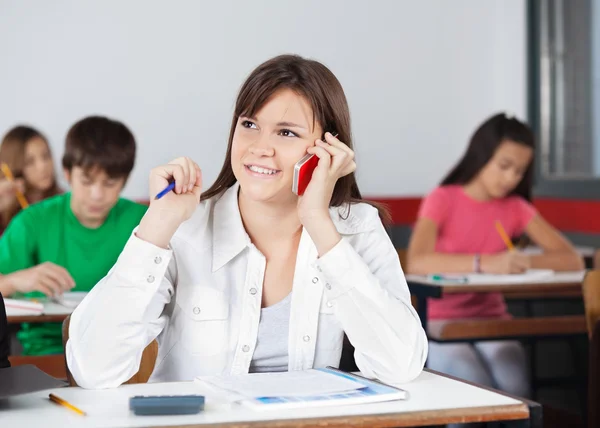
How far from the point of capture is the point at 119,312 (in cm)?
168

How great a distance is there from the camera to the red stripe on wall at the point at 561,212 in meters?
4.62

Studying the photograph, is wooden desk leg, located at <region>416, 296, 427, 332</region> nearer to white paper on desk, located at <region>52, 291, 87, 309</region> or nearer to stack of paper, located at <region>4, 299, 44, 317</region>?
white paper on desk, located at <region>52, 291, 87, 309</region>

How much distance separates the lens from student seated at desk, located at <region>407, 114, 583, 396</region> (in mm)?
3648

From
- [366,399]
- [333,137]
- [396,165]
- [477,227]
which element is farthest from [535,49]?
[366,399]

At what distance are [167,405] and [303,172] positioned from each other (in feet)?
2.10

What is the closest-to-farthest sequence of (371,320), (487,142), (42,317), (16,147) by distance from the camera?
(371,320) < (42,317) < (487,142) < (16,147)

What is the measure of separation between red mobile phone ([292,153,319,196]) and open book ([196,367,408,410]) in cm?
38

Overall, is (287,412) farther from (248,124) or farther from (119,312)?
(248,124)

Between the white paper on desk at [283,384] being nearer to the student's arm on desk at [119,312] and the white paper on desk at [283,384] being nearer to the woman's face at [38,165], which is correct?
the student's arm on desk at [119,312]

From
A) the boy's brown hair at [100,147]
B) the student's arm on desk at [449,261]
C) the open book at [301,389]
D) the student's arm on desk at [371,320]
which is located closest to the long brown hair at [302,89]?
the student's arm on desk at [371,320]

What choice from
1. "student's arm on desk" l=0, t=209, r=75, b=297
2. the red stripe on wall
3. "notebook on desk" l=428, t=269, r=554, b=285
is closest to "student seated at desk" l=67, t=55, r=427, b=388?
"student's arm on desk" l=0, t=209, r=75, b=297

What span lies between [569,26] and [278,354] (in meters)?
3.58

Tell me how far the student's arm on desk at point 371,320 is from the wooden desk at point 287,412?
10 cm

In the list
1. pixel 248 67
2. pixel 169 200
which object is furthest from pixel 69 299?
pixel 248 67
